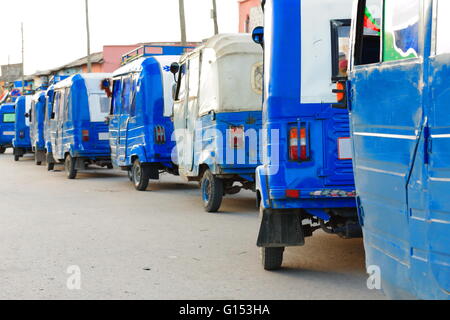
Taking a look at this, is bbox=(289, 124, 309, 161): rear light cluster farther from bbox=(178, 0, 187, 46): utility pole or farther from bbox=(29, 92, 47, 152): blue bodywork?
bbox=(178, 0, 187, 46): utility pole

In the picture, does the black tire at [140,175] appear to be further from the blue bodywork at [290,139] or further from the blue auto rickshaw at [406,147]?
the blue auto rickshaw at [406,147]

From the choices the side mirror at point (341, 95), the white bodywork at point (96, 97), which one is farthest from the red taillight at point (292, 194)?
the white bodywork at point (96, 97)

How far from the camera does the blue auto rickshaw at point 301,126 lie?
7.27 m

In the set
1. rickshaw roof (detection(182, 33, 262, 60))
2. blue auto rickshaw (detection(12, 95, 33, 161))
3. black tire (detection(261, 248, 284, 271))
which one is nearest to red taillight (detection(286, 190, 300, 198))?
black tire (detection(261, 248, 284, 271))

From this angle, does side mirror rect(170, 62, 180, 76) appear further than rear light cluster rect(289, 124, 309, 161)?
Yes

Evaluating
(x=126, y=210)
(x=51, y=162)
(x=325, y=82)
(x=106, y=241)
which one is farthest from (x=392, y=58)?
(x=51, y=162)

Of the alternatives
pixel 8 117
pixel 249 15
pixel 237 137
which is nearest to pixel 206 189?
pixel 237 137

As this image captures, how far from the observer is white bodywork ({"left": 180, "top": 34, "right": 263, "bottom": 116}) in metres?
11.5

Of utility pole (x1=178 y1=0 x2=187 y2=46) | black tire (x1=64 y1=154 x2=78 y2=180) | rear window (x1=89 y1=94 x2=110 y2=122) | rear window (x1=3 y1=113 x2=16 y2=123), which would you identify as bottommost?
black tire (x1=64 y1=154 x2=78 y2=180)

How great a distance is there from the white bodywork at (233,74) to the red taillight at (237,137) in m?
0.27

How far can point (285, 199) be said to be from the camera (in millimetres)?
7281

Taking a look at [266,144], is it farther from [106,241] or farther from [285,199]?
[106,241]

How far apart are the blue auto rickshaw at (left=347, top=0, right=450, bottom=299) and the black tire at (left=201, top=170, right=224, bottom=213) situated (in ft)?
24.1
